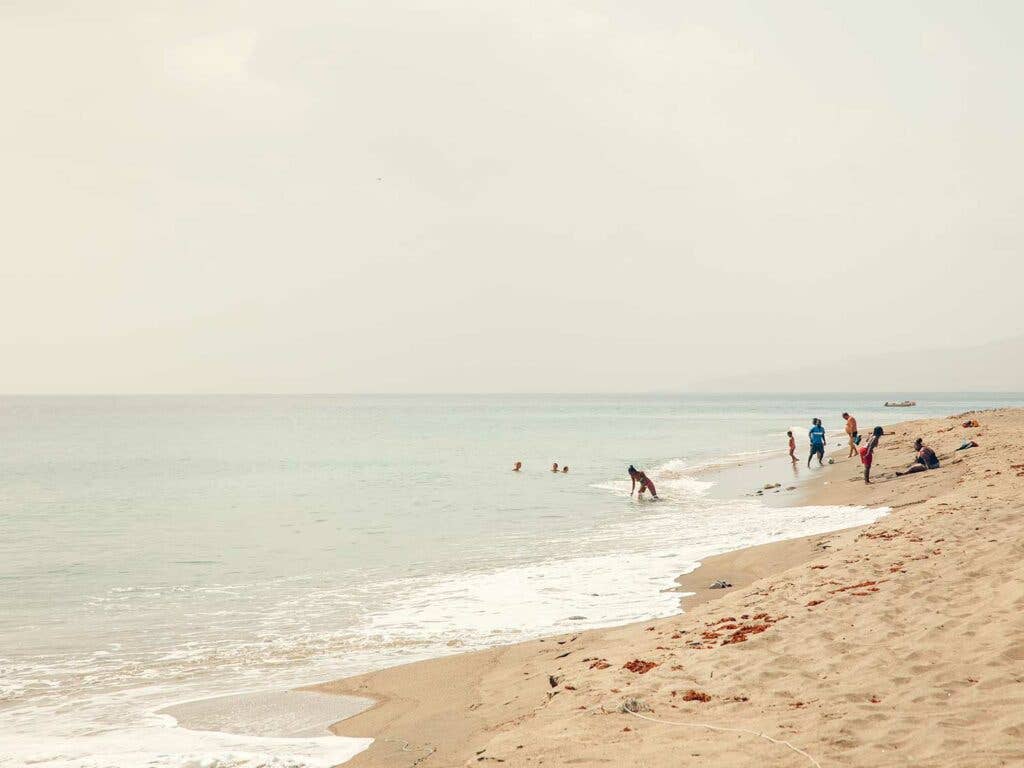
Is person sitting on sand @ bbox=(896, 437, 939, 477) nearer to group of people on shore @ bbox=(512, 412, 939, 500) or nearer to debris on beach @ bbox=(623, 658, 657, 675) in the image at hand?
group of people on shore @ bbox=(512, 412, 939, 500)

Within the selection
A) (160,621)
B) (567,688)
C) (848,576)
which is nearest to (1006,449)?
(848,576)

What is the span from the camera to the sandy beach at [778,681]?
584cm

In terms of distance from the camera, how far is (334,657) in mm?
11008

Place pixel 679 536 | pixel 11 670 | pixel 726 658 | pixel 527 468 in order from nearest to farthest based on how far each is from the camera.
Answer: pixel 726 658 → pixel 11 670 → pixel 679 536 → pixel 527 468

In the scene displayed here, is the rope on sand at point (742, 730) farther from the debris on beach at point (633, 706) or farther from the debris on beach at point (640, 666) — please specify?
the debris on beach at point (640, 666)

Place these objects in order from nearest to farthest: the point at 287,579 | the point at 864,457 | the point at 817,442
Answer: the point at 287,579 → the point at 864,457 → the point at 817,442

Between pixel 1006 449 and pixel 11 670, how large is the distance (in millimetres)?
25968

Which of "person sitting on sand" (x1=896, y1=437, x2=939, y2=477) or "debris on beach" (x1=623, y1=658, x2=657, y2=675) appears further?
"person sitting on sand" (x1=896, y1=437, x2=939, y2=477)

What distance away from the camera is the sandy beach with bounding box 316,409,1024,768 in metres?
5.84

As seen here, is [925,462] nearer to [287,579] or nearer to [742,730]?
[287,579]

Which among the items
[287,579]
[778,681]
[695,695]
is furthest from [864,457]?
[695,695]

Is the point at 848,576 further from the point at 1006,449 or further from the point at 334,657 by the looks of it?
the point at 1006,449

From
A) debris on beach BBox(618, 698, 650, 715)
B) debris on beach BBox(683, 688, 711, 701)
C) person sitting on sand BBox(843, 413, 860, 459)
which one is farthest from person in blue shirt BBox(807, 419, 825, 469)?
debris on beach BBox(618, 698, 650, 715)

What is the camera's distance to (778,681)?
278 inches
